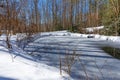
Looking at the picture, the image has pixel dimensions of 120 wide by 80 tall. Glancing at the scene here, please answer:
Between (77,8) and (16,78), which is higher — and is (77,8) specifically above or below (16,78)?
above

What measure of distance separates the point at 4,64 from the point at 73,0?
3478 centimetres

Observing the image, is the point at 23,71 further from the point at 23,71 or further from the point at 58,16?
the point at 58,16

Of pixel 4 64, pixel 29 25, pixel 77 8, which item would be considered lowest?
pixel 4 64

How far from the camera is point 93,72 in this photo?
4359 mm

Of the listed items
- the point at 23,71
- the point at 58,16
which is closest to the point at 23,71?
the point at 23,71

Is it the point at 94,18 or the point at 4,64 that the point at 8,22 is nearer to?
the point at 4,64

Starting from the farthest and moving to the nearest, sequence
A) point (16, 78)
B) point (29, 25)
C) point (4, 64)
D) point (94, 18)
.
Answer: point (94, 18), point (29, 25), point (4, 64), point (16, 78)

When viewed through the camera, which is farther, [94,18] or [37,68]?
[94,18]

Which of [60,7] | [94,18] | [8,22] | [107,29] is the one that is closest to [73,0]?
[60,7]

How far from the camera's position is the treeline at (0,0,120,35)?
534 cm

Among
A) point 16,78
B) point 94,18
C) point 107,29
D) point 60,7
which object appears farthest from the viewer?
point 60,7

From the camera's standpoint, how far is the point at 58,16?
40.0 meters

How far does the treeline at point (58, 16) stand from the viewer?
5340 mm

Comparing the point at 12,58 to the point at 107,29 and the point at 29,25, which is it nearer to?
the point at 29,25
